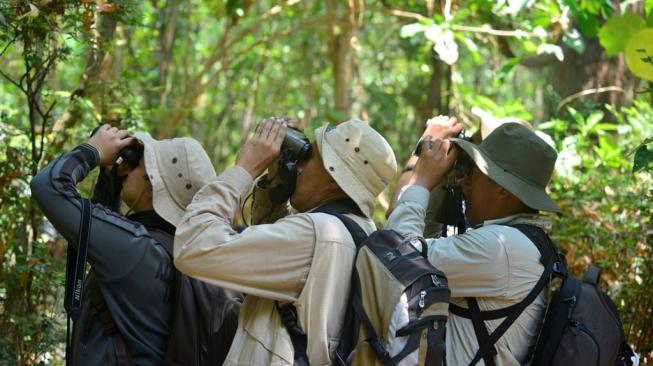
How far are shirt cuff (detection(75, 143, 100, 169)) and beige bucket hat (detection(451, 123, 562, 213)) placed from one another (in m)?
1.43

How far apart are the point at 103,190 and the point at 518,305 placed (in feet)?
5.76

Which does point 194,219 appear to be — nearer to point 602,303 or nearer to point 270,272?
point 270,272

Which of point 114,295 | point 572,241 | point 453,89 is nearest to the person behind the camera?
point 114,295

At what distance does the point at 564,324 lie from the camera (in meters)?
3.15

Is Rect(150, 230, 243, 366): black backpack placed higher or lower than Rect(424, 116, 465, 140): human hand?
lower

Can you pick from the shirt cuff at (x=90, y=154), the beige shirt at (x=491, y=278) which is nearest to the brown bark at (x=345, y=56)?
the shirt cuff at (x=90, y=154)

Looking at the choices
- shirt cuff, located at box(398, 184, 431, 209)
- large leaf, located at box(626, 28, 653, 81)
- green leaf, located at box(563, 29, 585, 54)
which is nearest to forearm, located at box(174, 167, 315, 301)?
shirt cuff, located at box(398, 184, 431, 209)

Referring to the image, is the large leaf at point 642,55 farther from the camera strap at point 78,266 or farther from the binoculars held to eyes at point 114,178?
the camera strap at point 78,266

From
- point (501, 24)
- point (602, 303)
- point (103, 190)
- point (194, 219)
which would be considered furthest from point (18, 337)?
point (501, 24)

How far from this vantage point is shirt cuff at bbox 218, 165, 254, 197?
9.83 ft

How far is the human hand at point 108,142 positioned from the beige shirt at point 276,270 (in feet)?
2.17

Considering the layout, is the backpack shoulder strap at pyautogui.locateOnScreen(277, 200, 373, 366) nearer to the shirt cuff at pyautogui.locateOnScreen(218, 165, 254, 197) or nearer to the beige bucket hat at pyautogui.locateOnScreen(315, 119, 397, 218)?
the beige bucket hat at pyautogui.locateOnScreen(315, 119, 397, 218)

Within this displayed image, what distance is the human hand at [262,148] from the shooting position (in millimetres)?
3061

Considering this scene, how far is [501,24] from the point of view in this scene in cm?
850
